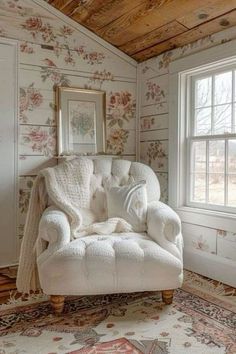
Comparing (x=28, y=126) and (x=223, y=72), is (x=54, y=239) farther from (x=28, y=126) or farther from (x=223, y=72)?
(x=223, y=72)

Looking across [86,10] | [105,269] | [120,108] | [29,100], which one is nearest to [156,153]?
[120,108]

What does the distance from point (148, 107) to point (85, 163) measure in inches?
46.9

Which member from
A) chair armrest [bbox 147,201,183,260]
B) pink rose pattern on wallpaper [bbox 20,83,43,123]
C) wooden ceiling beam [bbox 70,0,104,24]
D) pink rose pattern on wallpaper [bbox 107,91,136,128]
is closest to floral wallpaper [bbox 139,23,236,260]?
pink rose pattern on wallpaper [bbox 107,91,136,128]

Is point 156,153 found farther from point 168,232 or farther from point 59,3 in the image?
point 59,3

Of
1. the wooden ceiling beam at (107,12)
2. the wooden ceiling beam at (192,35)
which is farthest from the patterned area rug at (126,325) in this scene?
the wooden ceiling beam at (107,12)

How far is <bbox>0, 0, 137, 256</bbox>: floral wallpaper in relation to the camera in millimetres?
3162

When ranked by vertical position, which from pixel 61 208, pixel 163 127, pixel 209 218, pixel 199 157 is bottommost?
pixel 209 218

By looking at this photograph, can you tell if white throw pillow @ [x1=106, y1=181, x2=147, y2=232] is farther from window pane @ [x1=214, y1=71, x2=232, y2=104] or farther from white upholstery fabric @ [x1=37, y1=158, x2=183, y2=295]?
window pane @ [x1=214, y1=71, x2=232, y2=104]

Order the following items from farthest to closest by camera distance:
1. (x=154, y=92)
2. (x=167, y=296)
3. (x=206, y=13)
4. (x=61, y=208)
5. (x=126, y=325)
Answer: (x=154, y=92), (x=206, y=13), (x=61, y=208), (x=167, y=296), (x=126, y=325)

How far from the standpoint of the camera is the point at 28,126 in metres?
3.21

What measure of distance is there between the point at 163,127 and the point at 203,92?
0.53 m

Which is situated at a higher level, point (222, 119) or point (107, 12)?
point (107, 12)

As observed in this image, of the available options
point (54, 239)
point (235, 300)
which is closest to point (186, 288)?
point (235, 300)

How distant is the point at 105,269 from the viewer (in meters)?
2.12
